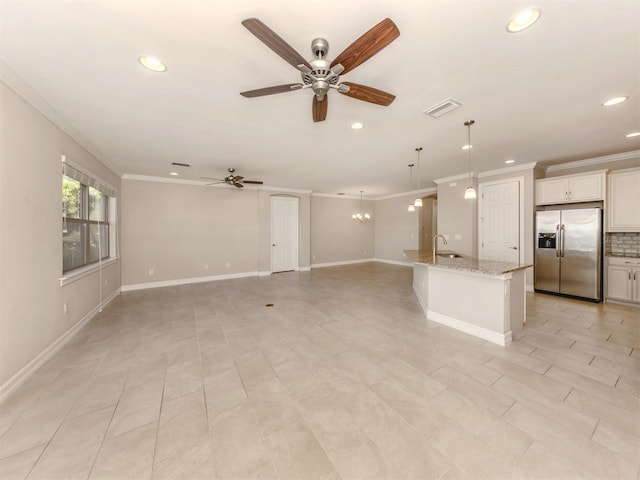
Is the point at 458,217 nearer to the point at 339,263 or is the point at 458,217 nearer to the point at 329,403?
the point at 339,263

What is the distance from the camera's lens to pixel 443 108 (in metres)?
2.75

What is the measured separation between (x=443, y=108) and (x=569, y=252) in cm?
430

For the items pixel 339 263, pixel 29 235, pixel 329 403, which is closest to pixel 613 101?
pixel 329 403

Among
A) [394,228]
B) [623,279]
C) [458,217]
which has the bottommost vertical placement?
[623,279]

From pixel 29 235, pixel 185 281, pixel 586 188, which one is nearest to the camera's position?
pixel 29 235

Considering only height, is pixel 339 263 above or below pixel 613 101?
below

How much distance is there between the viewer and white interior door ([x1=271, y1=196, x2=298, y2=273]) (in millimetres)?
7598

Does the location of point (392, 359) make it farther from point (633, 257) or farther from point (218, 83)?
point (633, 257)

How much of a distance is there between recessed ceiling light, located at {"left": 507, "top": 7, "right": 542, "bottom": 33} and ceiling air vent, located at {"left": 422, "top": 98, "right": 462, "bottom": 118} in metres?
0.90

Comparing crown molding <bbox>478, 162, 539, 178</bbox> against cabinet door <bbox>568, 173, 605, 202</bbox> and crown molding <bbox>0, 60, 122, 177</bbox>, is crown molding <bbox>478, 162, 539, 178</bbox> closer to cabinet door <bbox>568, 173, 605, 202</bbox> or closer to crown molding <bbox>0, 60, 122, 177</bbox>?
cabinet door <bbox>568, 173, 605, 202</bbox>

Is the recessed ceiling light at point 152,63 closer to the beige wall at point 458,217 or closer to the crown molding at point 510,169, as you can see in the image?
the beige wall at point 458,217

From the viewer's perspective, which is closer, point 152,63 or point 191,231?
point 152,63

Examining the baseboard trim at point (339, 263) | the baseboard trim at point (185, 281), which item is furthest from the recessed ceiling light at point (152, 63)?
the baseboard trim at point (339, 263)

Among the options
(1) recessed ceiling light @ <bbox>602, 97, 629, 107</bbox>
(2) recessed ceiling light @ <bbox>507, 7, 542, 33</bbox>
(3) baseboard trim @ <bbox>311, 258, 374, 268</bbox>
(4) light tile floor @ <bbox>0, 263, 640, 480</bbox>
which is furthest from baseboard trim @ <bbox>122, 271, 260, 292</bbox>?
(1) recessed ceiling light @ <bbox>602, 97, 629, 107</bbox>
